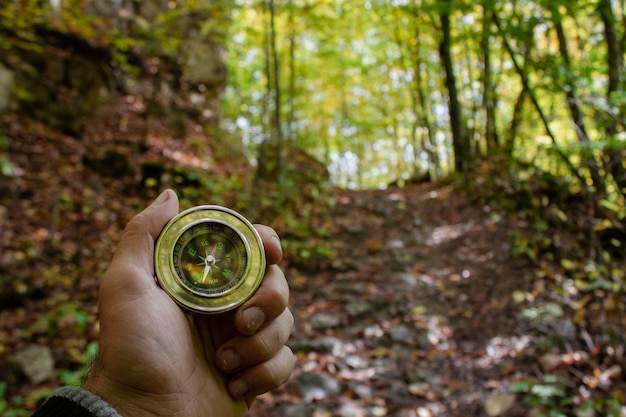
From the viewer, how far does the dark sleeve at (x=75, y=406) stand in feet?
3.97

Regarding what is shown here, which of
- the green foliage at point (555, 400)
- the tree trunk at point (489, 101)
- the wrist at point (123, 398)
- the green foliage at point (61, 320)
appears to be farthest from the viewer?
the tree trunk at point (489, 101)

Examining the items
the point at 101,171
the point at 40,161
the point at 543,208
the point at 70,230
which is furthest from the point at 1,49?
the point at 543,208

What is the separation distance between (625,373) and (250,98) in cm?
1264

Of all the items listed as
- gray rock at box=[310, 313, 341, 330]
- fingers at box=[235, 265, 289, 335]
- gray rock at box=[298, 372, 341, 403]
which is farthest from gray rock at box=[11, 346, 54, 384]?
fingers at box=[235, 265, 289, 335]

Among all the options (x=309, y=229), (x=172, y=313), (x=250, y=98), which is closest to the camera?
(x=172, y=313)

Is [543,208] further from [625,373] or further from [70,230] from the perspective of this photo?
[70,230]

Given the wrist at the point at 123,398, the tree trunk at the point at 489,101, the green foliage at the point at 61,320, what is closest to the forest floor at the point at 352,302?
the green foliage at the point at 61,320

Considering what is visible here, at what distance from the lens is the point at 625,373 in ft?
11.1

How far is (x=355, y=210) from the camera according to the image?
375 inches

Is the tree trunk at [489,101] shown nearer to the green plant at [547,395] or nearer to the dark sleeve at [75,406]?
the green plant at [547,395]

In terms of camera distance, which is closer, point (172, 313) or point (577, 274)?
point (172, 313)

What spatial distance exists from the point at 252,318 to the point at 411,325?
3.98 metres

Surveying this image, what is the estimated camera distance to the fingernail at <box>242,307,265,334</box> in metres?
1.48

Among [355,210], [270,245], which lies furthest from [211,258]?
[355,210]
